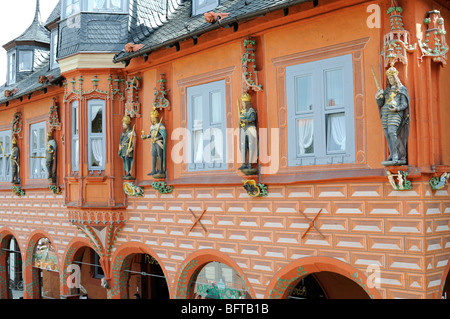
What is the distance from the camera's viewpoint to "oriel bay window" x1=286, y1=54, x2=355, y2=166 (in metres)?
9.09

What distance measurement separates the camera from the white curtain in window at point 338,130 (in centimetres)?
916

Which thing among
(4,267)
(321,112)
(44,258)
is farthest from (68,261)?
(321,112)

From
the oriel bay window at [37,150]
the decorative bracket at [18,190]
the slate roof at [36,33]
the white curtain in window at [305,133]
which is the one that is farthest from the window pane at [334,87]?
the slate roof at [36,33]

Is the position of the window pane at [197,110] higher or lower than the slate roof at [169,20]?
lower

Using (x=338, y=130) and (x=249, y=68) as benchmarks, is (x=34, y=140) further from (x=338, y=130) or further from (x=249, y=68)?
(x=338, y=130)

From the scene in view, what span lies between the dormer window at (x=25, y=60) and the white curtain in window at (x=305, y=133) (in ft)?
47.8

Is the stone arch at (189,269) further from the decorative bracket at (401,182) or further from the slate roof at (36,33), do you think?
the slate roof at (36,33)

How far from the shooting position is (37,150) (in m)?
17.7

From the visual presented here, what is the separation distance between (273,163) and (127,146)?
14.7 feet

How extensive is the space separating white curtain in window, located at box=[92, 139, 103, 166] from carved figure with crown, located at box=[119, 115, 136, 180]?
645 mm

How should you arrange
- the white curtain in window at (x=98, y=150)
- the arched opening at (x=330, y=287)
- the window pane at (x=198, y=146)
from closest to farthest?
the window pane at (x=198, y=146) < the arched opening at (x=330, y=287) < the white curtain in window at (x=98, y=150)

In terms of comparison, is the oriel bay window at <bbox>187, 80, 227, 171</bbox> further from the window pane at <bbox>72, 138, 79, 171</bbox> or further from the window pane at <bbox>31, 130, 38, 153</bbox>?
the window pane at <bbox>31, 130, 38, 153</bbox>

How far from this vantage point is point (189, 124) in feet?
39.5

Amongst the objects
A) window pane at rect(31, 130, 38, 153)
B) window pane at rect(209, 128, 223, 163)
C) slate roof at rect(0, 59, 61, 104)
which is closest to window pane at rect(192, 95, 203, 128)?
window pane at rect(209, 128, 223, 163)
